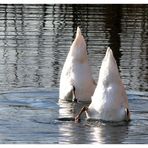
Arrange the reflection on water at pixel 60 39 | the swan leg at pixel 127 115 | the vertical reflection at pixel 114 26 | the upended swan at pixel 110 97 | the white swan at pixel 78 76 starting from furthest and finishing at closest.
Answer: the vertical reflection at pixel 114 26, the reflection on water at pixel 60 39, the white swan at pixel 78 76, the swan leg at pixel 127 115, the upended swan at pixel 110 97

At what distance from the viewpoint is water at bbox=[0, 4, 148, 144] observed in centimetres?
1591

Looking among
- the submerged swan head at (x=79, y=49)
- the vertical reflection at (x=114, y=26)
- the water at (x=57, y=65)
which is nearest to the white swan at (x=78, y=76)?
the submerged swan head at (x=79, y=49)

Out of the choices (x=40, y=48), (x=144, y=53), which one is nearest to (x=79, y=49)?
(x=144, y=53)

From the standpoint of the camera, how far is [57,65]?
23.2 meters

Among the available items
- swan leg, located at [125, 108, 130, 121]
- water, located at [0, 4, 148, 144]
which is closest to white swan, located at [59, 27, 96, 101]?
water, located at [0, 4, 148, 144]

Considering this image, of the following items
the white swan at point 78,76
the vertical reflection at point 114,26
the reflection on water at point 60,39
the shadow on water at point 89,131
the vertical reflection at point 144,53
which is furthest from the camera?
the vertical reflection at point 114,26

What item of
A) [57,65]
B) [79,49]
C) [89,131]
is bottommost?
[89,131]

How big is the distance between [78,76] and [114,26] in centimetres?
1499

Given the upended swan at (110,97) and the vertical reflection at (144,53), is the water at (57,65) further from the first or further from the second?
the upended swan at (110,97)

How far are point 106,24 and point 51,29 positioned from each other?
276cm

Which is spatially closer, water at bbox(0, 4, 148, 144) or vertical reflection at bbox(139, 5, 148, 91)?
water at bbox(0, 4, 148, 144)

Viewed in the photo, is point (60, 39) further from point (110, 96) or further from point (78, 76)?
point (110, 96)

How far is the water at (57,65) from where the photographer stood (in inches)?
626

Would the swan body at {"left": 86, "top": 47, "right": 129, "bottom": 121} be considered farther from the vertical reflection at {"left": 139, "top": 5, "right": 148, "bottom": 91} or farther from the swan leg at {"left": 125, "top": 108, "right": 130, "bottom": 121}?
the vertical reflection at {"left": 139, "top": 5, "right": 148, "bottom": 91}
